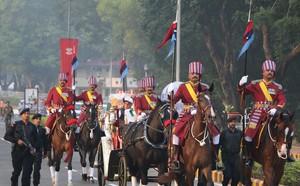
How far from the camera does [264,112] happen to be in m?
18.1

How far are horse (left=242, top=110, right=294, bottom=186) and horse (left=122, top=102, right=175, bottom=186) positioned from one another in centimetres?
231

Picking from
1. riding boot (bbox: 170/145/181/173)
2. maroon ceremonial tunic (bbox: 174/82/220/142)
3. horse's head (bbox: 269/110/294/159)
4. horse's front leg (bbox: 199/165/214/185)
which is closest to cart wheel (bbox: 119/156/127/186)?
riding boot (bbox: 170/145/181/173)

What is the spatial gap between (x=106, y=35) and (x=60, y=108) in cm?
11207

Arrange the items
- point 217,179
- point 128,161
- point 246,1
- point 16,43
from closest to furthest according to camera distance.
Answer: point 128,161 → point 217,179 → point 246,1 → point 16,43

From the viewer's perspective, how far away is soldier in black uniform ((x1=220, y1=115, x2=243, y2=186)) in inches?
840

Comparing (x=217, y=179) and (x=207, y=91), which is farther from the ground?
(x=207, y=91)

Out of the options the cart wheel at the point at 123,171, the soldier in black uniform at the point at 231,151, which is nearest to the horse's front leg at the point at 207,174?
the cart wheel at the point at 123,171

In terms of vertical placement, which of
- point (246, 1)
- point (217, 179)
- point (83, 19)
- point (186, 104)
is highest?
point (83, 19)

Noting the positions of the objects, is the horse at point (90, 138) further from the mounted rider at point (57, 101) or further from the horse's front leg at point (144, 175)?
the horse's front leg at point (144, 175)

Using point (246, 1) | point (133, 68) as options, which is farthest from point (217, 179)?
point (133, 68)

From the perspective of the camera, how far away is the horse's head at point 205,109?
55.9 feet

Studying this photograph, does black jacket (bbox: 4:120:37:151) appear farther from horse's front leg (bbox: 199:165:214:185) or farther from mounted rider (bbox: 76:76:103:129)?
mounted rider (bbox: 76:76:103:129)

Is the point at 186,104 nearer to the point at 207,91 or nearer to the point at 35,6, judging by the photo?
the point at 207,91

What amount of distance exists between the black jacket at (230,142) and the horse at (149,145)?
1827mm
